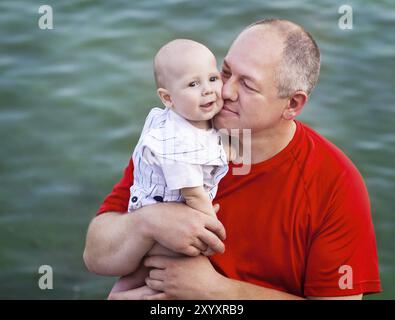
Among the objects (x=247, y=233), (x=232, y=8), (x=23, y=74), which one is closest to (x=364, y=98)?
(x=232, y=8)

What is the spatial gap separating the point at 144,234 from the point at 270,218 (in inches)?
14.9

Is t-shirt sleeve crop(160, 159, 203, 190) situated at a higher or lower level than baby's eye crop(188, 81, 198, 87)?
lower

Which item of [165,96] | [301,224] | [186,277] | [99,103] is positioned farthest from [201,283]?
[99,103]

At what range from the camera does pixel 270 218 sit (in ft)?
7.82

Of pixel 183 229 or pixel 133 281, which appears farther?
pixel 133 281

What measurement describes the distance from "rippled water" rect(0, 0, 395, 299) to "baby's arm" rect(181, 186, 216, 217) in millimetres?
1623

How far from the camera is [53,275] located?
12.5 feet

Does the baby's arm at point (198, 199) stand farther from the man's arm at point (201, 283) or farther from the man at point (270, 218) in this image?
the man's arm at point (201, 283)

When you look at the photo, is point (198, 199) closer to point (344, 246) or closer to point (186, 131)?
point (186, 131)

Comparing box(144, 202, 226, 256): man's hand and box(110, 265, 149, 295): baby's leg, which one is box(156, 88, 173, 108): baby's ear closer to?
box(144, 202, 226, 256): man's hand

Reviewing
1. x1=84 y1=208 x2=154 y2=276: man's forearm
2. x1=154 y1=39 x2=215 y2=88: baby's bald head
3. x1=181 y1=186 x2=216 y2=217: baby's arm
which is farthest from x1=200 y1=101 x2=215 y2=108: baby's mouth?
x1=84 y1=208 x2=154 y2=276: man's forearm

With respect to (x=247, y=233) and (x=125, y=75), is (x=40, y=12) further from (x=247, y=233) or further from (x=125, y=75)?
(x=247, y=233)

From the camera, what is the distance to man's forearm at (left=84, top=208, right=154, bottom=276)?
236 cm

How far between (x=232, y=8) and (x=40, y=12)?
1313 millimetres
